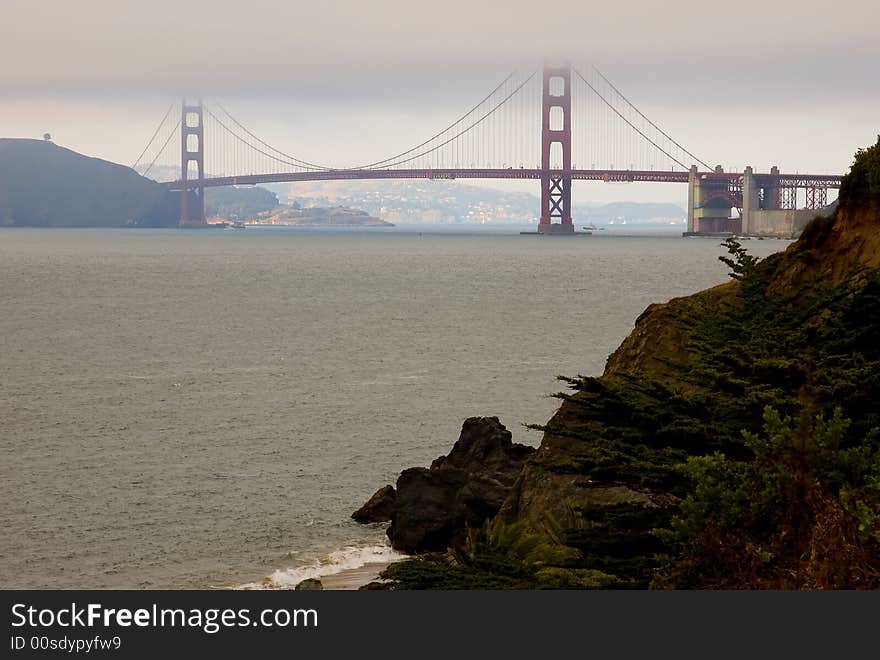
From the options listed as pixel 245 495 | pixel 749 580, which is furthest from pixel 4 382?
pixel 749 580

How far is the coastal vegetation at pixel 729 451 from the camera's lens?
9.12 meters

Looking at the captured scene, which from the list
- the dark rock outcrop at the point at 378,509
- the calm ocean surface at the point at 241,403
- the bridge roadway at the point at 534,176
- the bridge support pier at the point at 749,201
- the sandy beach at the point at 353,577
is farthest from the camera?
the bridge support pier at the point at 749,201

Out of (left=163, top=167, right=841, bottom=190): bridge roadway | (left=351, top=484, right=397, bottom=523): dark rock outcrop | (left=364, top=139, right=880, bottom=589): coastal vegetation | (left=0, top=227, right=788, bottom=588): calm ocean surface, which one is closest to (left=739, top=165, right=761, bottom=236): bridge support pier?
(left=163, top=167, right=841, bottom=190): bridge roadway

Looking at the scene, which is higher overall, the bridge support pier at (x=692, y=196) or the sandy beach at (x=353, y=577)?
the bridge support pier at (x=692, y=196)

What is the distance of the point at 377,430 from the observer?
Answer: 1080 inches

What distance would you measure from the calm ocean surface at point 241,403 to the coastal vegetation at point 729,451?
4.37 metres

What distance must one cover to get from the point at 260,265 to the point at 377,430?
80829 millimetres

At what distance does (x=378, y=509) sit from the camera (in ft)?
66.0

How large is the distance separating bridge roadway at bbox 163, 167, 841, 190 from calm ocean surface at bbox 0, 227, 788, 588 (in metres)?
42.6

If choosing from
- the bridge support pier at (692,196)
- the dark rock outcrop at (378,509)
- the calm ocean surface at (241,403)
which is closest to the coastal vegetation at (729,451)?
the dark rock outcrop at (378,509)

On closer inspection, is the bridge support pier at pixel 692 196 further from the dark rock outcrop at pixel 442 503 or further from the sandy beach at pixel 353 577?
→ the sandy beach at pixel 353 577

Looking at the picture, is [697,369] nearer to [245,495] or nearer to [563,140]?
[245,495]

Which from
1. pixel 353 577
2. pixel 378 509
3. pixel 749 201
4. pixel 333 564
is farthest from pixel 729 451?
pixel 749 201

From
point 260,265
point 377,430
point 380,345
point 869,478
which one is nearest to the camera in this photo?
point 869,478
